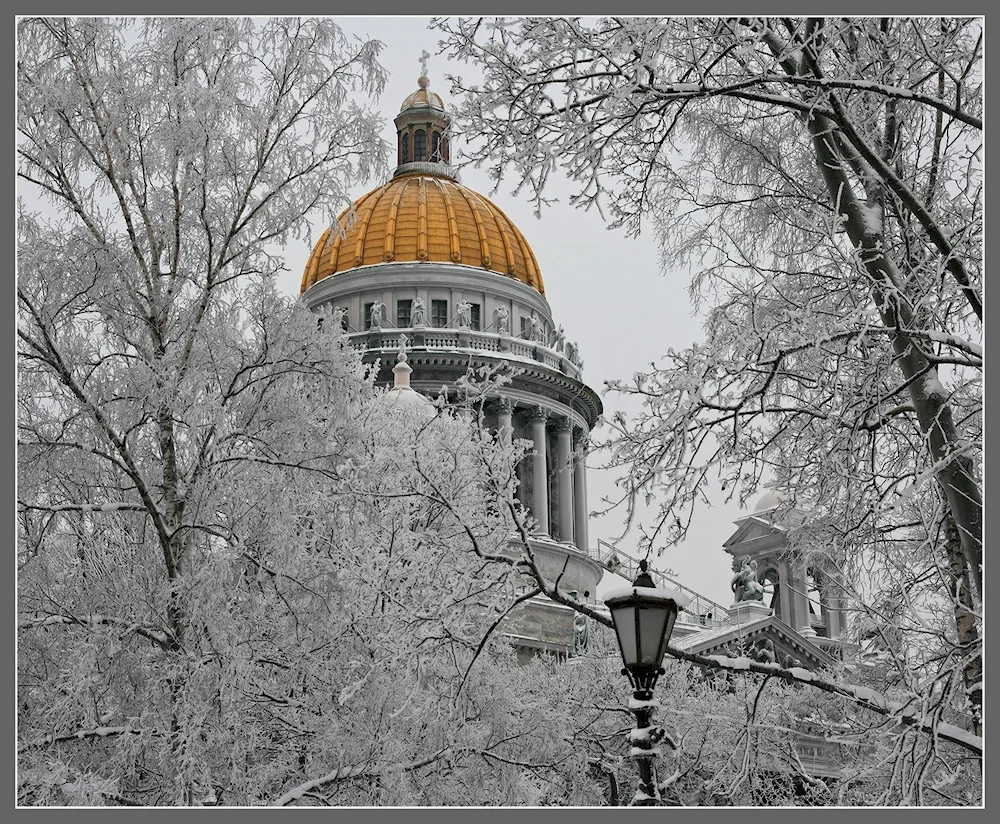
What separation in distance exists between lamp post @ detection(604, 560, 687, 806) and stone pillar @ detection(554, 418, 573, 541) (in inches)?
2008

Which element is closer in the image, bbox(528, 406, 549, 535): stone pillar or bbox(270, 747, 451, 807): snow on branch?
bbox(270, 747, 451, 807): snow on branch

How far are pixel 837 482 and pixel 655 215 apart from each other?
3.15 m

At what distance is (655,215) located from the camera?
41.6 feet

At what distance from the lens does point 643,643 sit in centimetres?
888

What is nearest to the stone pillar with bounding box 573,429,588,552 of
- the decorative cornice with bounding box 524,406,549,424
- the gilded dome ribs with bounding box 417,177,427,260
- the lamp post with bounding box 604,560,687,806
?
the decorative cornice with bounding box 524,406,549,424

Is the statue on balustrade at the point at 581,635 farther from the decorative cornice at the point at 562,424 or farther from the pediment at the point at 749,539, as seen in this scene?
the decorative cornice at the point at 562,424

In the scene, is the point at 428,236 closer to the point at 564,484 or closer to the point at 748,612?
the point at 564,484

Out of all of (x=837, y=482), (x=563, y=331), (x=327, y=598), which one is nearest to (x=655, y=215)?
(x=837, y=482)

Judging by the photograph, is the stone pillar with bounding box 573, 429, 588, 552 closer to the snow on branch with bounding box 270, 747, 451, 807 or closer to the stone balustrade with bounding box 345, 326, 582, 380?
the stone balustrade with bounding box 345, 326, 582, 380

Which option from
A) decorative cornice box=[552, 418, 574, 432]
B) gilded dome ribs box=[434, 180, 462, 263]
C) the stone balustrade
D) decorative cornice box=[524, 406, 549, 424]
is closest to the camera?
the stone balustrade

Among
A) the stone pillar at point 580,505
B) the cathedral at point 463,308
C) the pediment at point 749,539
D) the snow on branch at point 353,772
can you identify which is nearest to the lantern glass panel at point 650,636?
the snow on branch at point 353,772

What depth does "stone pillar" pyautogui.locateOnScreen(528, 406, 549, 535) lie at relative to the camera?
58438 millimetres

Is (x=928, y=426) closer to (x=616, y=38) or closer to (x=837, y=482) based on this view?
(x=837, y=482)

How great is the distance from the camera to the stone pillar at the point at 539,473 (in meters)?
58.4
